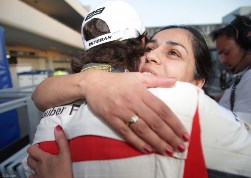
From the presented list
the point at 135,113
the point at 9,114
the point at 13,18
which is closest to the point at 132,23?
the point at 135,113

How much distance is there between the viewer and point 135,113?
64 centimetres

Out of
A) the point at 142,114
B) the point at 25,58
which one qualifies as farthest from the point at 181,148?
the point at 25,58

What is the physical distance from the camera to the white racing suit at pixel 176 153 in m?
0.65

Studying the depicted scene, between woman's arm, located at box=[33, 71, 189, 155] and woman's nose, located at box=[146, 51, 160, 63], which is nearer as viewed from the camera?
woman's arm, located at box=[33, 71, 189, 155]

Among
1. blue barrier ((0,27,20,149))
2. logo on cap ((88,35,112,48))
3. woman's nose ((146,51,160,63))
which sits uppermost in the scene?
logo on cap ((88,35,112,48))

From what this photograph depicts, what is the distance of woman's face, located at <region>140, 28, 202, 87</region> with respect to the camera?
3.44 feet

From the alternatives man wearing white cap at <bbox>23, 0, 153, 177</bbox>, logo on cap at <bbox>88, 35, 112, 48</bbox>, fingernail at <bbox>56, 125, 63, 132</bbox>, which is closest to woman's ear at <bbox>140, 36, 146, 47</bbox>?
man wearing white cap at <bbox>23, 0, 153, 177</bbox>

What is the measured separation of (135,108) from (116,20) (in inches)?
19.0

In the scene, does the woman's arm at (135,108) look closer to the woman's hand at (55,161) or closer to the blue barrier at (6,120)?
the woman's hand at (55,161)

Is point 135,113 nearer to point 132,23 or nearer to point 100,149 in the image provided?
point 100,149

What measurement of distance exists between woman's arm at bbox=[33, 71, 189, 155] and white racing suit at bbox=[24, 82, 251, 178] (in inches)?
1.3

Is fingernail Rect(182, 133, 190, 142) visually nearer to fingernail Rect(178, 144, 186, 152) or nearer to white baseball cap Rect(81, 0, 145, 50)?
fingernail Rect(178, 144, 186, 152)

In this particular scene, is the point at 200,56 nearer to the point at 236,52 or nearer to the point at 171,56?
the point at 171,56

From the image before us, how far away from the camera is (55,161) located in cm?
76
